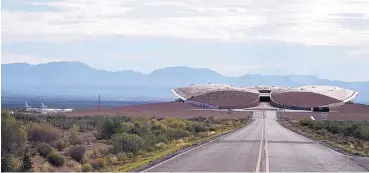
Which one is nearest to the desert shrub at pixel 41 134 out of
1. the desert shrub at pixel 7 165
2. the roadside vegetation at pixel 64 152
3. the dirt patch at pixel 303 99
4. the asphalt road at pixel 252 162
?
the roadside vegetation at pixel 64 152

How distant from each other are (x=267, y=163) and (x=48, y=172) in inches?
305

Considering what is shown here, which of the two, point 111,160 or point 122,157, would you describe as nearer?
point 111,160

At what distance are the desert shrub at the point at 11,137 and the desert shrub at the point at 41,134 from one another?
5.85m

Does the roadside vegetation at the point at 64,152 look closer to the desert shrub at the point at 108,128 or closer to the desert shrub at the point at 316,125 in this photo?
the desert shrub at the point at 108,128

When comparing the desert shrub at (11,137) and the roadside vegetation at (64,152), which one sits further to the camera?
the desert shrub at (11,137)

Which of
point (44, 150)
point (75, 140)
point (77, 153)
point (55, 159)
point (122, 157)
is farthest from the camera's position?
point (75, 140)

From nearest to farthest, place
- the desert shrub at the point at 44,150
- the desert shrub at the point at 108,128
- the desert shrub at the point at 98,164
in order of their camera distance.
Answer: the desert shrub at the point at 98,164 → the desert shrub at the point at 44,150 → the desert shrub at the point at 108,128

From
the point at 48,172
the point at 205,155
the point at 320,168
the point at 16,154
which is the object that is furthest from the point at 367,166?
the point at 16,154

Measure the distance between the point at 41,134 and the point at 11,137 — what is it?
7527 millimetres

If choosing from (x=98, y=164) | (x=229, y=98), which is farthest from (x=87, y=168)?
(x=229, y=98)

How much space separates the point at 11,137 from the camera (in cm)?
3086

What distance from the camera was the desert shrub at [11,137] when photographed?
98.9ft

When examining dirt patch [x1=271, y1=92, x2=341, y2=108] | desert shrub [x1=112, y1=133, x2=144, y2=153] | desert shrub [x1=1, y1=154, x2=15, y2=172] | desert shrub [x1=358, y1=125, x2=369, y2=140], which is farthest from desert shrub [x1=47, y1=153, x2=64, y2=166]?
dirt patch [x1=271, y1=92, x2=341, y2=108]

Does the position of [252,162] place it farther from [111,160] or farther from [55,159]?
[55,159]
